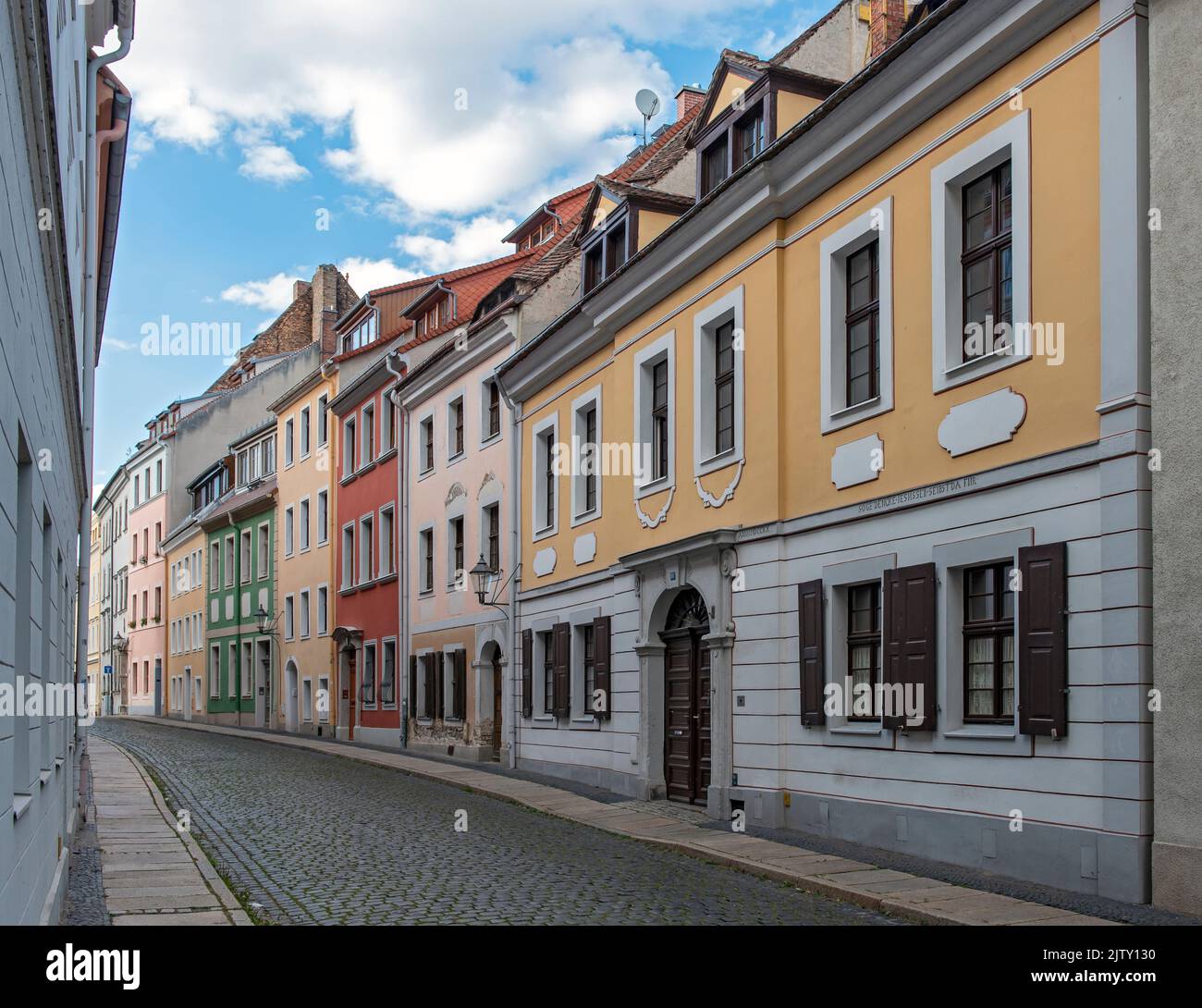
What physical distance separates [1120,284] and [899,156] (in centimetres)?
382

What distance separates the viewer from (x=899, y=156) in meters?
13.5

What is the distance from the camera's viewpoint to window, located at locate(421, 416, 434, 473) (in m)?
31.2

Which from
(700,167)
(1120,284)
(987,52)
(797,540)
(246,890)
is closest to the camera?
(1120,284)

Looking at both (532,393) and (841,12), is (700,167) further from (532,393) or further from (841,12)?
(532,393)

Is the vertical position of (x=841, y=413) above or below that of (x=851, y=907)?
above

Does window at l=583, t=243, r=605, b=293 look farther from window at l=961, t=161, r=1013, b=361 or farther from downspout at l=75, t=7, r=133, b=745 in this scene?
window at l=961, t=161, r=1013, b=361

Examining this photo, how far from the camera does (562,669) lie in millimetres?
22469

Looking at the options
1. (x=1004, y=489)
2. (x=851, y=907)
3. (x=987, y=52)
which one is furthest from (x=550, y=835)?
(x=987, y=52)

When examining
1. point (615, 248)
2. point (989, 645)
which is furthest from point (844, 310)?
point (615, 248)

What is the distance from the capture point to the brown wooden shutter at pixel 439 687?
96.9 ft

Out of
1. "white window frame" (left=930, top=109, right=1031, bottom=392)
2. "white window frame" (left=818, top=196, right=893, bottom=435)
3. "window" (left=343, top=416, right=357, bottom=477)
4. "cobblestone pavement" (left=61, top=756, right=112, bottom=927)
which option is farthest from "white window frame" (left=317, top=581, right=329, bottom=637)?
"white window frame" (left=930, top=109, right=1031, bottom=392)

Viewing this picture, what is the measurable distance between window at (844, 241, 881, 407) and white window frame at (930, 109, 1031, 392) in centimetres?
128

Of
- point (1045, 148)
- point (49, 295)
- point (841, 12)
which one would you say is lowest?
point (49, 295)

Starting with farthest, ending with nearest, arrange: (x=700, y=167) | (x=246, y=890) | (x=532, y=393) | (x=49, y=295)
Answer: (x=532, y=393)
(x=700, y=167)
(x=246, y=890)
(x=49, y=295)
